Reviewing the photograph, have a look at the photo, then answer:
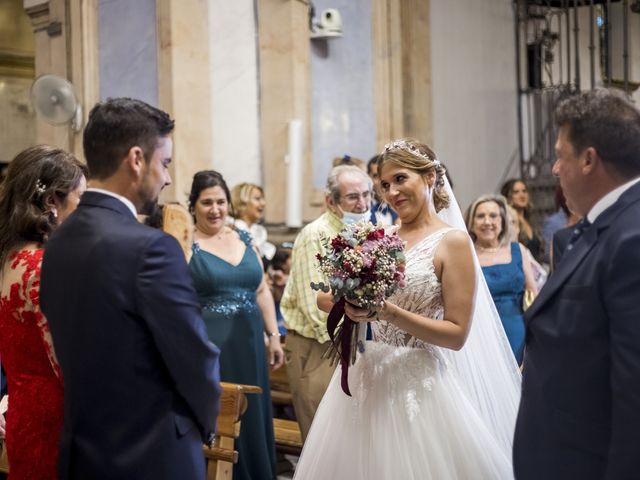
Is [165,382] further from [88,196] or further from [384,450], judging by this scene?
[384,450]

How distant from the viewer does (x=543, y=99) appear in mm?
11070

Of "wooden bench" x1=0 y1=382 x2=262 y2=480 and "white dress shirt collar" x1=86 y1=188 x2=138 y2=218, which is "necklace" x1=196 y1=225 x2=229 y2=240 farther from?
"white dress shirt collar" x1=86 y1=188 x2=138 y2=218

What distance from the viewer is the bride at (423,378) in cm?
315

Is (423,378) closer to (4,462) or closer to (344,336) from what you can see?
(344,336)

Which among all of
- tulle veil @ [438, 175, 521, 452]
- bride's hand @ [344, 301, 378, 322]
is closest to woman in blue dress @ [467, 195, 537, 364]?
tulle veil @ [438, 175, 521, 452]

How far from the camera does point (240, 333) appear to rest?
5.19 m

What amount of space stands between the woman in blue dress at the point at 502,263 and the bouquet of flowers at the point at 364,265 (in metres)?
2.56

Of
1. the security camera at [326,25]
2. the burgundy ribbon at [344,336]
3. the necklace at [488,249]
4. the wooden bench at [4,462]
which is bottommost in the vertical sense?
the wooden bench at [4,462]

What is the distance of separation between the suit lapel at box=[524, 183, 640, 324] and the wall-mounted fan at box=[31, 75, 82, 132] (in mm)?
5069

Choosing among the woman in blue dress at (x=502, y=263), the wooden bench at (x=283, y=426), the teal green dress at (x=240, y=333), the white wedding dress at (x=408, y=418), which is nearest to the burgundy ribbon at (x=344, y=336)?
the white wedding dress at (x=408, y=418)

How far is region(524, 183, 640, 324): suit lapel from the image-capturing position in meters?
2.07

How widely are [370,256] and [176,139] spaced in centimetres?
413

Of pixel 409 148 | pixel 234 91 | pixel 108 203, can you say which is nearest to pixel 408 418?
pixel 409 148

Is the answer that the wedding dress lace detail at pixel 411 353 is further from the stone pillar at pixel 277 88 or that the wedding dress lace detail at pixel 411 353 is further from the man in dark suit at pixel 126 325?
the stone pillar at pixel 277 88
